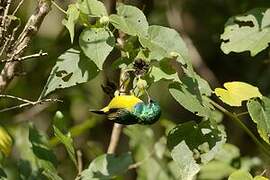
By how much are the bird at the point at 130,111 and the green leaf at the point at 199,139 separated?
74 mm

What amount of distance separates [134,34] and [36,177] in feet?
1.59

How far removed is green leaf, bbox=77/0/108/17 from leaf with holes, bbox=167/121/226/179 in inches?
10.6

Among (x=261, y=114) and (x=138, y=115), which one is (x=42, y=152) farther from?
(x=261, y=114)

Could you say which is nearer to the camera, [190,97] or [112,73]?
[190,97]

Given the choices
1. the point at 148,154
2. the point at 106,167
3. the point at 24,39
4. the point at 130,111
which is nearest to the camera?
the point at 130,111

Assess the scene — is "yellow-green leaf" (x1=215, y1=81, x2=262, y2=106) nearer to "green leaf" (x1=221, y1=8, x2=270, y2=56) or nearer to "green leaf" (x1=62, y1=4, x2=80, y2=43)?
"green leaf" (x1=221, y1=8, x2=270, y2=56)

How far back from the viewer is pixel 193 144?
1404 mm

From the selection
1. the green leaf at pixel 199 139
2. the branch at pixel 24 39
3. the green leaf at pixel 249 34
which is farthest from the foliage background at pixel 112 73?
the green leaf at pixel 199 139


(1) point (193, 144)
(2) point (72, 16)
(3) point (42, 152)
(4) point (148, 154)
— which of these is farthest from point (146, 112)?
(4) point (148, 154)

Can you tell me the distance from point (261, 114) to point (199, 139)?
5.4 inches

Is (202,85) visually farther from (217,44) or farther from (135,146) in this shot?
(217,44)

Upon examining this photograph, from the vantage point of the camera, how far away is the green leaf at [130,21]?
1.37m

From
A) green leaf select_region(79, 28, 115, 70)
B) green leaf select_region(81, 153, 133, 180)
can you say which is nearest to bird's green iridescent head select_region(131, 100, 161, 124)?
green leaf select_region(79, 28, 115, 70)

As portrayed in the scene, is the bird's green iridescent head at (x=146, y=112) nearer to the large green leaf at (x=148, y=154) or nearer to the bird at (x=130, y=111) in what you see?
the bird at (x=130, y=111)
